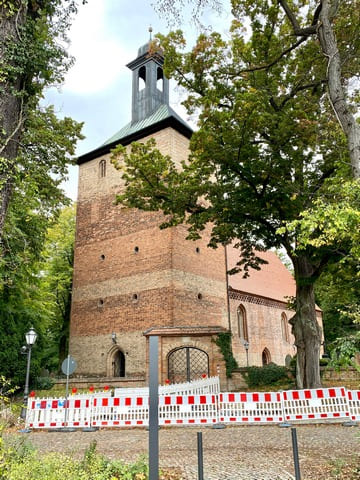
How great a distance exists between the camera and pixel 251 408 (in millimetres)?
9570

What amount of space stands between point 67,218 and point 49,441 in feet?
75.9

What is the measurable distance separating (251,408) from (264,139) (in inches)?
299

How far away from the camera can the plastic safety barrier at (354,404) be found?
9492mm

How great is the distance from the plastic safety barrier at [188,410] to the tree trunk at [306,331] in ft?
13.6

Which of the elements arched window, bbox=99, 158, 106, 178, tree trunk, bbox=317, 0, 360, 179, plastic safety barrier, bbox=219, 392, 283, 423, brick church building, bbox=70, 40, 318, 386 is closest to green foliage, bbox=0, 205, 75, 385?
brick church building, bbox=70, 40, 318, 386

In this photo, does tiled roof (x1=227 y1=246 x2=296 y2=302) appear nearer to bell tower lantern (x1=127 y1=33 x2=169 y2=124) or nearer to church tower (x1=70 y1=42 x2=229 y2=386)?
church tower (x1=70 y1=42 x2=229 y2=386)

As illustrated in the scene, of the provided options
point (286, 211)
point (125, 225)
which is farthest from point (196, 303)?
point (286, 211)

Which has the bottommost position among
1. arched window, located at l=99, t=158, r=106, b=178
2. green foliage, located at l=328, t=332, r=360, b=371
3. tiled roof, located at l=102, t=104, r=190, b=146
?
green foliage, located at l=328, t=332, r=360, b=371

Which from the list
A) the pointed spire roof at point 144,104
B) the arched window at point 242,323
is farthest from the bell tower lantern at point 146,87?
the arched window at point 242,323

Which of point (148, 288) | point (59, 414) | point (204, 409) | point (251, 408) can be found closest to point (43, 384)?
point (148, 288)

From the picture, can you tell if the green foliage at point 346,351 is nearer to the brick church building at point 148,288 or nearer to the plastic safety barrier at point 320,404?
the plastic safety barrier at point 320,404

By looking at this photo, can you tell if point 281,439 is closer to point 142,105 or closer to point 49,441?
point 49,441

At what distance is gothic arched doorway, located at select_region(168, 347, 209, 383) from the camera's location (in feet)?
51.5

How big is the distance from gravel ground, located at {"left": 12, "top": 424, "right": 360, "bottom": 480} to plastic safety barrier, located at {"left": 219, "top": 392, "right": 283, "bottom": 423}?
0.78 ft
